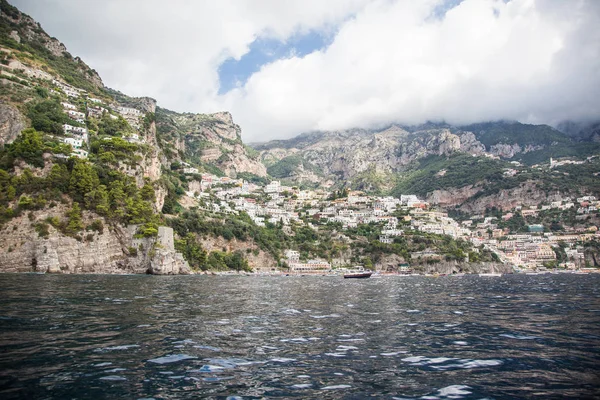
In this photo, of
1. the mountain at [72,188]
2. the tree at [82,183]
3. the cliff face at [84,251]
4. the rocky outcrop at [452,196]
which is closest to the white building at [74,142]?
the mountain at [72,188]

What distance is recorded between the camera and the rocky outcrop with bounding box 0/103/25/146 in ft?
193

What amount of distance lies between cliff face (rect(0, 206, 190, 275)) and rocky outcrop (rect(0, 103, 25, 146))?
51.8 ft

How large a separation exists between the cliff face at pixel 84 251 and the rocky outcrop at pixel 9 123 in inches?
621

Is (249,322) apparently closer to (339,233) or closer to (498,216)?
(339,233)

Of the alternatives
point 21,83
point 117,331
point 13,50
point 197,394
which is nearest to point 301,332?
point 117,331

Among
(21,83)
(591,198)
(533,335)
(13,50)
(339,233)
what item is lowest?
(533,335)

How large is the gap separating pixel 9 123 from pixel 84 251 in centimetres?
2488

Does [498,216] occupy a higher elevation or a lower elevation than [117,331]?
higher

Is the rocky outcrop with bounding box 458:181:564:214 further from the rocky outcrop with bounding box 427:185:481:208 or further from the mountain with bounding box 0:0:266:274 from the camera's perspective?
the mountain with bounding box 0:0:266:274

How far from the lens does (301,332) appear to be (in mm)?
12539

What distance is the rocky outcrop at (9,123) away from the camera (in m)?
58.8

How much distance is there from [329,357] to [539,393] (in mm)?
4323

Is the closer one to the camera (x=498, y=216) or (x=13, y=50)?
(x=13, y=50)

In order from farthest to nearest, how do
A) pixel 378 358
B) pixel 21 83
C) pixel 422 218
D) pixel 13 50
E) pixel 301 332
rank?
pixel 422 218 → pixel 13 50 → pixel 21 83 → pixel 301 332 → pixel 378 358
